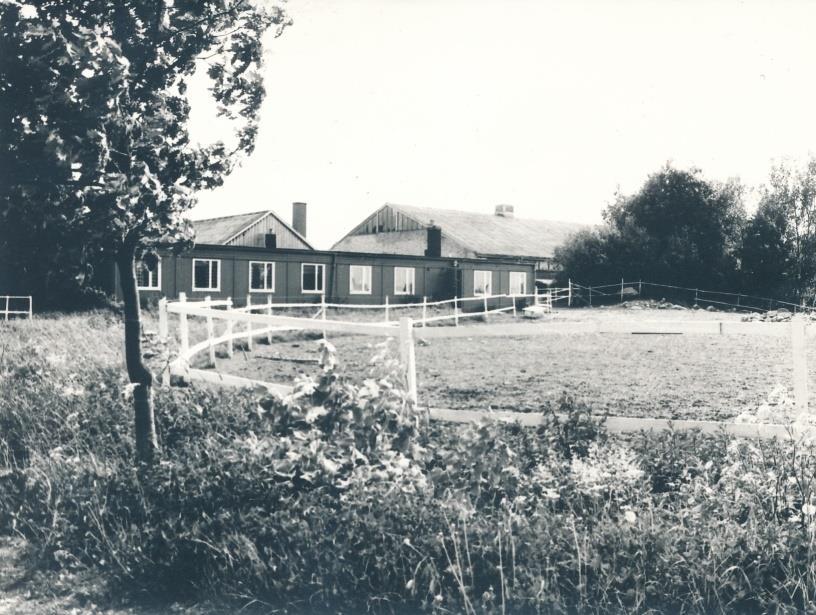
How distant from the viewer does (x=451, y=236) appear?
4281 cm

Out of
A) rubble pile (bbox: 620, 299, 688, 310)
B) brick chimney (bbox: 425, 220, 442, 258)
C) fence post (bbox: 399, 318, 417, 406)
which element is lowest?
rubble pile (bbox: 620, 299, 688, 310)

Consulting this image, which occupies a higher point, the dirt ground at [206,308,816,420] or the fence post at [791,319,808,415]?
the fence post at [791,319,808,415]

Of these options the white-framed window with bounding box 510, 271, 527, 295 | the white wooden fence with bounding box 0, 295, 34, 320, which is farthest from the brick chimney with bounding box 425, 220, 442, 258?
the white wooden fence with bounding box 0, 295, 34, 320

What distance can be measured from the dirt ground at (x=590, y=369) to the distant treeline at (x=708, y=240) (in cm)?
2242

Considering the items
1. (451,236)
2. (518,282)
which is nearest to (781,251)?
(518,282)

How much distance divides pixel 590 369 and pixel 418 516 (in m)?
8.97

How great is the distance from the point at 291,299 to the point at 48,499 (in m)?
26.5

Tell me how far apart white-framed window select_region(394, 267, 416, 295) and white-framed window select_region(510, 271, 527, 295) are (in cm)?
651

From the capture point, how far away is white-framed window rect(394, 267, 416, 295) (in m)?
35.1

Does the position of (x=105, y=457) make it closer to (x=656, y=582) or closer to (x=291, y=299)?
(x=656, y=582)

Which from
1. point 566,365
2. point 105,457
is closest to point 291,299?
point 566,365

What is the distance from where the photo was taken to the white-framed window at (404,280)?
3509cm

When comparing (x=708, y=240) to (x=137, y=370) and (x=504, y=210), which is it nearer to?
(x=504, y=210)

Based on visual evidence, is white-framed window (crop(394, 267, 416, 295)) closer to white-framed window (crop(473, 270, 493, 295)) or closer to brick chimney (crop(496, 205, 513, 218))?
white-framed window (crop(473, 270, 493, 295))
